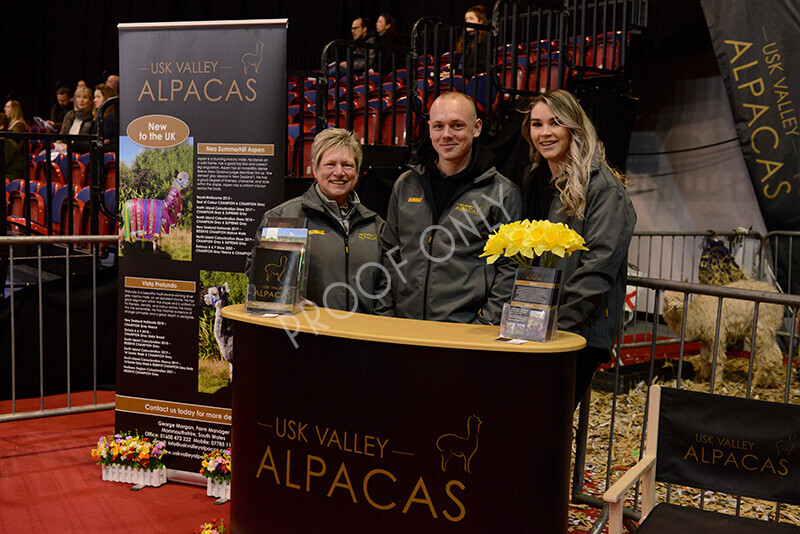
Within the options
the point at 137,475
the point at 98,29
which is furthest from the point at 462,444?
the point at 98,29

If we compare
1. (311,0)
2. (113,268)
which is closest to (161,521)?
(113,268)

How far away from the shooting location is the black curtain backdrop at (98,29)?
11.3 meters

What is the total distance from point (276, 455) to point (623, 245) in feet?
4.60

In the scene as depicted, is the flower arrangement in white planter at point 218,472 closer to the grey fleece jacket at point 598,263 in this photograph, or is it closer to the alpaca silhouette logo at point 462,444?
the alpaca silhouette logo at point 462,444

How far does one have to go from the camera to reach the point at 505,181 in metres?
2.66

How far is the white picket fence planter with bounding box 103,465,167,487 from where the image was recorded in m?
3.64

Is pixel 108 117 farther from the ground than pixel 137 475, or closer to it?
farther from the ground

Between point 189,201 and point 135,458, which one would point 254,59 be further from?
point 135,458

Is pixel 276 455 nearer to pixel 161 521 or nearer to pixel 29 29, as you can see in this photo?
pixel 161 521

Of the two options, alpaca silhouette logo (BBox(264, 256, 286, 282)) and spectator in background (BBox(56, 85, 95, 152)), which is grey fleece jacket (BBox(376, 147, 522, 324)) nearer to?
alpaca silhouette logo (BBox(264, 256, 286, 282))

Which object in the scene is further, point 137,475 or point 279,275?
point 137,475

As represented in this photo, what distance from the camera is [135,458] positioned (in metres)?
3.62

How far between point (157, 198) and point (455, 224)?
1.64m

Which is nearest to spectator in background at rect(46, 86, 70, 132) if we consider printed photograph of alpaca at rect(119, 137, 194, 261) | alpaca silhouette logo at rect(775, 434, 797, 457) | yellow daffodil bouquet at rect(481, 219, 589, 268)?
printed photograph of alpaca at rect(119, 137, 194, 261)
